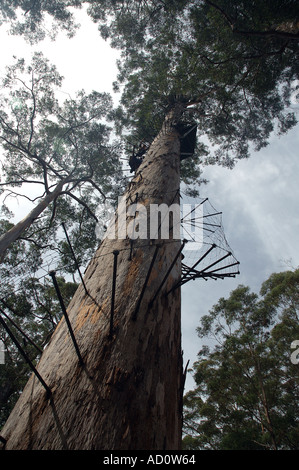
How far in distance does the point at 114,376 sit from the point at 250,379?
40.1ft

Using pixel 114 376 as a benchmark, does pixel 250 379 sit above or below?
above

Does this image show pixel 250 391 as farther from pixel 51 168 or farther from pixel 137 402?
pixel 51 168

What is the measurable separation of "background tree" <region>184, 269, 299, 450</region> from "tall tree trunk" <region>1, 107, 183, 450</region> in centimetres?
961

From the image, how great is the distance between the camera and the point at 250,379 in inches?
432

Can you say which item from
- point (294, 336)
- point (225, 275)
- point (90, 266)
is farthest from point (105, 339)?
point (294, 336)

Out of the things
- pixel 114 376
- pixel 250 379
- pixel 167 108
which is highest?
pixel 167 108

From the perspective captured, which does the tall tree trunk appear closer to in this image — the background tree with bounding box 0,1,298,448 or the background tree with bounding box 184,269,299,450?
the background tree with bounding box 0,1,298,448

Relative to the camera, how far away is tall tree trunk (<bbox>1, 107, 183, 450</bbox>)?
1.02 m

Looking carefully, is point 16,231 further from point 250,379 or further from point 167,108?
point 250,379

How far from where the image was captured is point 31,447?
98 cm

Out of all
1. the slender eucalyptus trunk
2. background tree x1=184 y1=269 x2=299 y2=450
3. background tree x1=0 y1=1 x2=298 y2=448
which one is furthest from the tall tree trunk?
background tree x1=184 y1=269 x2=299 y2=450

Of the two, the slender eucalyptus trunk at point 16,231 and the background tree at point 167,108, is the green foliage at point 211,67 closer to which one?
the background tree at point 167,108

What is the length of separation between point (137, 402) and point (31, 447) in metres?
0.44

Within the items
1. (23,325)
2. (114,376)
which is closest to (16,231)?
(23,325)
